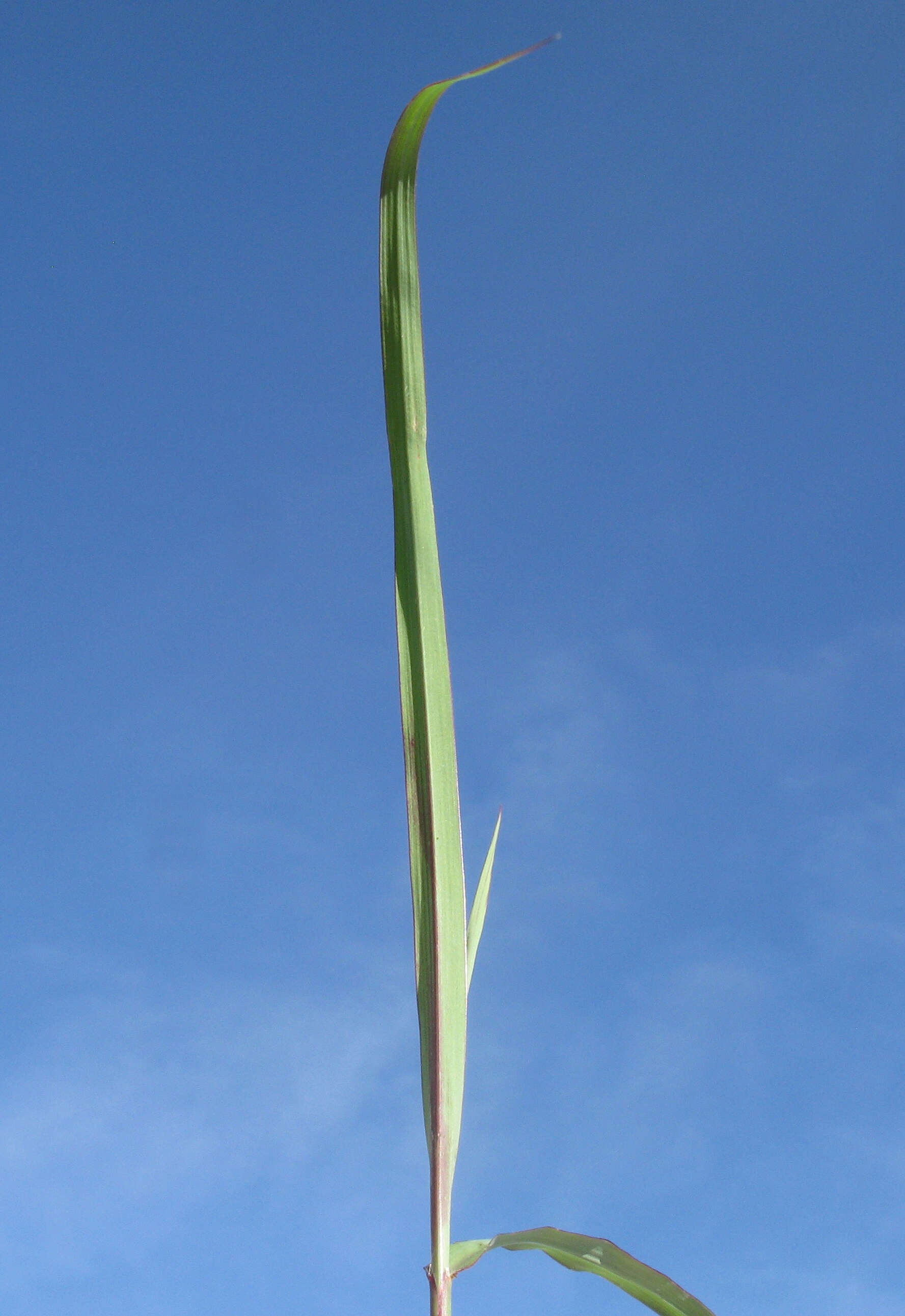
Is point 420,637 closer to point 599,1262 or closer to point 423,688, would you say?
point 423,688

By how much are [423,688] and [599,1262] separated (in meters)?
0.46

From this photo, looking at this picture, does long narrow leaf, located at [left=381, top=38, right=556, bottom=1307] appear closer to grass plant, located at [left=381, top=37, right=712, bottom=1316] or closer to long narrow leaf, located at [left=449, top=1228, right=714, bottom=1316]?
grass plant, located at [left=381, top=37, right=712, bottom=1316]

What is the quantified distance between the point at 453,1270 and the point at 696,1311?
0.18m

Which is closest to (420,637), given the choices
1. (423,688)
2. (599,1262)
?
(423,688)

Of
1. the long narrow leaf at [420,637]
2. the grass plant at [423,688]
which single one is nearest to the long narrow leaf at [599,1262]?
the grass plant at [423,688]

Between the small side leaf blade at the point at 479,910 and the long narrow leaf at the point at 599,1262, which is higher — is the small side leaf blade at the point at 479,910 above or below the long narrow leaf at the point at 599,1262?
above

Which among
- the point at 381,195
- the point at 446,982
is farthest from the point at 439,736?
the point at 381,195

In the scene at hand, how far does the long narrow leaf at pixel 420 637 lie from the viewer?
0.70 m

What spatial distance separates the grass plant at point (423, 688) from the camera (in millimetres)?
695

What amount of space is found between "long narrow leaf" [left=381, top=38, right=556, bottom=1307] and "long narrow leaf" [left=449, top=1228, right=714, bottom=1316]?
0.12m

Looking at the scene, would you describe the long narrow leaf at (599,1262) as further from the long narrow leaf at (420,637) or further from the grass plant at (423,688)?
the long narrow leaf at (420,637)

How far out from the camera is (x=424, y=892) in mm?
698

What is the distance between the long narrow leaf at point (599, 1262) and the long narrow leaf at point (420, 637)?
123 mm

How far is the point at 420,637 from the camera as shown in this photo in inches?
28.4
